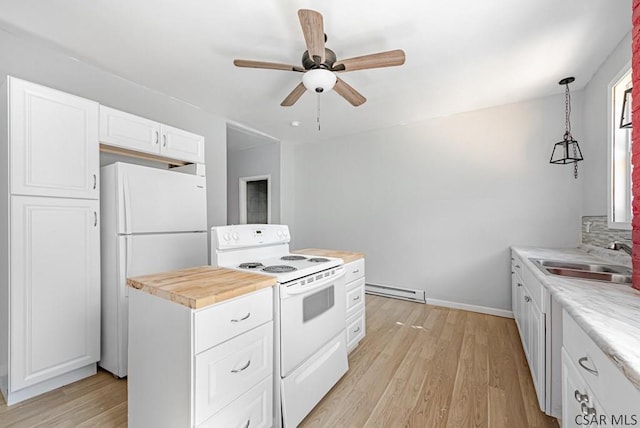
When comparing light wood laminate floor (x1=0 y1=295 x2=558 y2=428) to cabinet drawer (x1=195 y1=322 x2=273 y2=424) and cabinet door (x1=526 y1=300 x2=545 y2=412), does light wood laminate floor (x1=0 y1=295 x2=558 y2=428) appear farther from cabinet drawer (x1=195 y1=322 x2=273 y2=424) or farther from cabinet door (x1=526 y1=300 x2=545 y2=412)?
cabinet drawer (x1=195 y1=322 x2=273 y2=424)

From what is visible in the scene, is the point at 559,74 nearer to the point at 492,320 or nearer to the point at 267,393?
the point at 492,320

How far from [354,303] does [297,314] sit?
98 cm

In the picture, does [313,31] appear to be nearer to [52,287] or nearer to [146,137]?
[146,137]

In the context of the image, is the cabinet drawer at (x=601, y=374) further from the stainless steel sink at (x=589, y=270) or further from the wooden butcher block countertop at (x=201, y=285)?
the wooden butcher block countertop at (x=201, y=285)

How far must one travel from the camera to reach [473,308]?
342cm

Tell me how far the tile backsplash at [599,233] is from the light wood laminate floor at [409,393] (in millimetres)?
1180

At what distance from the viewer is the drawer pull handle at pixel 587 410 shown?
2.89ft

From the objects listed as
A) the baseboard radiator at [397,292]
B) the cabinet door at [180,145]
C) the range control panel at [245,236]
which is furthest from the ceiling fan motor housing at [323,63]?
the baseboard radiator at [397,292]

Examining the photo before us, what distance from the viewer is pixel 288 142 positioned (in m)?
4.95

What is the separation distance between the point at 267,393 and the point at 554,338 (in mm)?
1604

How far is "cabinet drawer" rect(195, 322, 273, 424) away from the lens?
115 centimetres

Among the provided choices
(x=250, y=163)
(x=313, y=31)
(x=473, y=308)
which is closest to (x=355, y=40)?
(x=313, y=31)

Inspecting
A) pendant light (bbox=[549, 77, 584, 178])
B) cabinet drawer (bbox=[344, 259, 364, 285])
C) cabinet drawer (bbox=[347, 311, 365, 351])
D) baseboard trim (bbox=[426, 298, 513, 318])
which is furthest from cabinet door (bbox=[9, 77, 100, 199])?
pendant light (bbox=[549, 77, 584, 178])

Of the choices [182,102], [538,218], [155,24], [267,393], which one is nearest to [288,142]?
[182,102]
